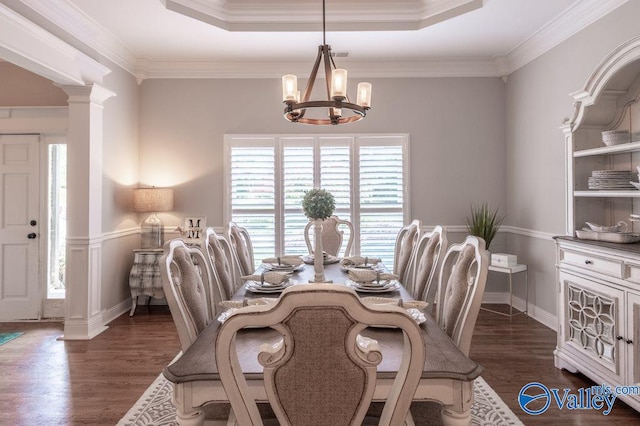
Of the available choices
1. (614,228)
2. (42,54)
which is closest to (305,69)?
(42,54)

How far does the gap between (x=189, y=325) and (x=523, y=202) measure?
410 cm

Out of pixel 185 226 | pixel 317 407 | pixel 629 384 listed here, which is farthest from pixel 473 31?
pixel 317 407

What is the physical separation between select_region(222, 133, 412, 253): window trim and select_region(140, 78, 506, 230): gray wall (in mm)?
74

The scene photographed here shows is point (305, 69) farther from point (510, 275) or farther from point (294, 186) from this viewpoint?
point (510, 275)

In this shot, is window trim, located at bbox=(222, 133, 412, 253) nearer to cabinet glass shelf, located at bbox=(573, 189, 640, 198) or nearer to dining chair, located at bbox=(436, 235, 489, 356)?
cabinet glass shelf, located at bbox=(573, 189, 640, 198)

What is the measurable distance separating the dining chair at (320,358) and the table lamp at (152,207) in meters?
3.93

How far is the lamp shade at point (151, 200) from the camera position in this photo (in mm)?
4473

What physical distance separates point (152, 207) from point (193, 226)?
20.1 inches

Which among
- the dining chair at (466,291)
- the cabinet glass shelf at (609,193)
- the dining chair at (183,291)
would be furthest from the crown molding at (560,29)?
the dining chair at (183,291)

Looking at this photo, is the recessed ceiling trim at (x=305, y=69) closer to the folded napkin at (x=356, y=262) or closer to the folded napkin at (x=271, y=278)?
the folded napkin at (x=356, y=262)

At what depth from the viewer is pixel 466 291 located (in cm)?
170

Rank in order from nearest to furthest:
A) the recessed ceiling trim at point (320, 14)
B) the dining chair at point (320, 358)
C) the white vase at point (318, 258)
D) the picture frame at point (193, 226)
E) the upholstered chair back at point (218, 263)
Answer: the dining chair at point (320, 358) → the upholstered chair back at point (218, 263) → the white vase at point (318, 258) → the recessed ceiling trim at point (320, 14) → the picture frame at point (193, 226)

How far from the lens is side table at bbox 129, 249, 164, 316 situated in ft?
14.3

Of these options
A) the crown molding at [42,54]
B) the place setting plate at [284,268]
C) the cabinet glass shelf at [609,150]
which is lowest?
the place setting plate at [284,268]
